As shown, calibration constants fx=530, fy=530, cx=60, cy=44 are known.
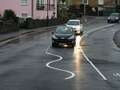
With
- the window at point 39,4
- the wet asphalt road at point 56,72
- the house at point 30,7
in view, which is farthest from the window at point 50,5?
the wet asphalt road at point 56,72

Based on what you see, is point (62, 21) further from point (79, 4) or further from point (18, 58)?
point (18, 58)

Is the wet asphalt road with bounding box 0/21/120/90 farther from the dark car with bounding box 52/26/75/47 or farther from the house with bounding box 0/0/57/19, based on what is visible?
the house with bounding box 0/0/57/19

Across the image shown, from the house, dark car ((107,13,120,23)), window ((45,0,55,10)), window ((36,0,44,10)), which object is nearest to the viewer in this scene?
the house

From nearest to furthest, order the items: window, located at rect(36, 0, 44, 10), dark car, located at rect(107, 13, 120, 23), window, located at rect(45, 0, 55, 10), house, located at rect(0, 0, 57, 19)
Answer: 1. house, located at rect(0, 0, 57, 19)
2. window, located at rect(36, 0, 44, 10)
3. window, located at rect(45, 0, 55, 10)
4. dark car, located at rect(107, 13, 120, 23)

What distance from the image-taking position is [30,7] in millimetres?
82625

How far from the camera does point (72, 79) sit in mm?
20031

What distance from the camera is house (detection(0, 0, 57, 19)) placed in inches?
3177

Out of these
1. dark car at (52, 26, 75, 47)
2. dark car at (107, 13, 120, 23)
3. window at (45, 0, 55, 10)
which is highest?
window at (45, 0, 55, 10)

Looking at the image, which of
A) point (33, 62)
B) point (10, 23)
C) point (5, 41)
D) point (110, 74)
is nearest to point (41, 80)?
point (110, 74)

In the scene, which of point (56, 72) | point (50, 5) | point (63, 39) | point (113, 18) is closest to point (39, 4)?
point (50, 5)

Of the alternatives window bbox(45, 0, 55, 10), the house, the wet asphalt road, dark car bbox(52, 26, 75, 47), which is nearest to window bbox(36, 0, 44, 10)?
the house

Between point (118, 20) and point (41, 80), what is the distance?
68332 millimetres

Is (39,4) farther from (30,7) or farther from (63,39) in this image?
(63,39)

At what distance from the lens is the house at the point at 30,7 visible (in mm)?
80688
